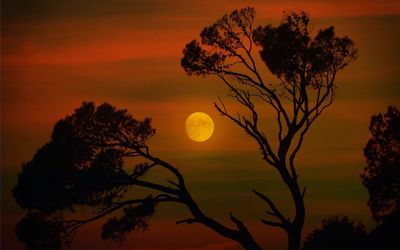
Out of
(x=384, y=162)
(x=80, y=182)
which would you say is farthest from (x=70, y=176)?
(x=384, y=162)

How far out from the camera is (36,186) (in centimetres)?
2806

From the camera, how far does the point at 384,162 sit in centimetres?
3344

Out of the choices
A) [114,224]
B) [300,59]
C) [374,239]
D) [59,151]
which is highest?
[300,59]

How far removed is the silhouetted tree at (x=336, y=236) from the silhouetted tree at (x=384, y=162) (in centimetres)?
192

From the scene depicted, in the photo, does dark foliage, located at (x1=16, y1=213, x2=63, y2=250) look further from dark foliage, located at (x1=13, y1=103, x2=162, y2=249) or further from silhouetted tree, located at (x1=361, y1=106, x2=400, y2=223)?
silhouetted tree, located at (x1=361, y1=106, x2=400, y2=223)

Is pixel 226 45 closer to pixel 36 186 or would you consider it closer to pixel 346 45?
pixel 346 45

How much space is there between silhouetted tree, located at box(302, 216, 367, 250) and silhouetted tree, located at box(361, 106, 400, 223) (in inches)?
75.6

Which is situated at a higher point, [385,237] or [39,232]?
[39,232]

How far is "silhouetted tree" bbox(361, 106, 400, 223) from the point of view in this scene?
33375mm

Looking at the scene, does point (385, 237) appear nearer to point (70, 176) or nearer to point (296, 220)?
point (296, 220)

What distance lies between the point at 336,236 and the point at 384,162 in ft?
12.8

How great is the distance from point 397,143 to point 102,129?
12.0 m

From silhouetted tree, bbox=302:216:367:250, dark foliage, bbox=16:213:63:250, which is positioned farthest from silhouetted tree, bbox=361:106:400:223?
dark foliage, bbox=16:213:63:250

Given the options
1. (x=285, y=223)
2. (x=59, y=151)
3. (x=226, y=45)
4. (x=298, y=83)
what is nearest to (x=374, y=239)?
(x=285, y=223)
